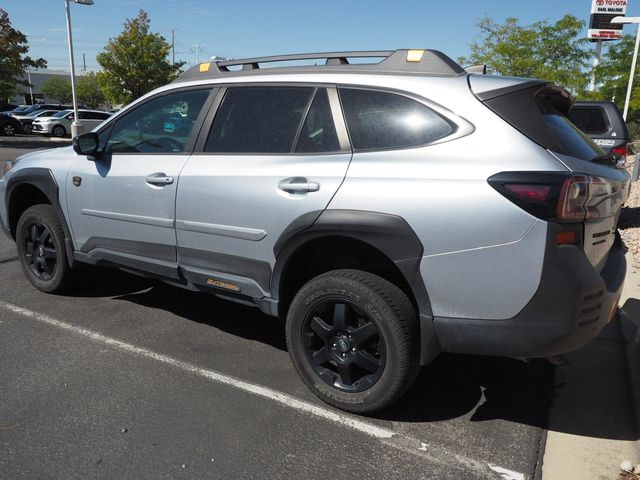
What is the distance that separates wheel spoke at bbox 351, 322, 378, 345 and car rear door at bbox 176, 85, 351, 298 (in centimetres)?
64

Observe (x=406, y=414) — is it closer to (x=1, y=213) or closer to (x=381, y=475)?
(x=381, y=475)

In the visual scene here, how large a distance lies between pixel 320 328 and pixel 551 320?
1207mm

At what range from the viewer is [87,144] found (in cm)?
406

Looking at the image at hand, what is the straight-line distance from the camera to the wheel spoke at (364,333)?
2.86 meters

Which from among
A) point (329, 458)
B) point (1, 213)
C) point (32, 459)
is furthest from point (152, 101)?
point (329, 458)

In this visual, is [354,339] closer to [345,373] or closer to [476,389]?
[345,373]

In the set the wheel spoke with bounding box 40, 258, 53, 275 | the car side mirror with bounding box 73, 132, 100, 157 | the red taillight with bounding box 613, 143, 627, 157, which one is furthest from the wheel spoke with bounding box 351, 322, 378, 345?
the red taillight with bounding box 613, 143, 627, 157

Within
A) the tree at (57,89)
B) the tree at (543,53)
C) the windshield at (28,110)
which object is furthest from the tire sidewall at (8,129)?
the tree at (57,89)

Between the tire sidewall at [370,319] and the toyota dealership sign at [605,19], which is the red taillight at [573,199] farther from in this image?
the toyota dealership sign at [605,19]

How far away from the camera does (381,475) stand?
257 cm

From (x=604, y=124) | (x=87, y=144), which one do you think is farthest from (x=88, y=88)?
(x=87, y=144)

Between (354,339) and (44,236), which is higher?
(44,236)

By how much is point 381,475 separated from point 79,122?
26.4 metres

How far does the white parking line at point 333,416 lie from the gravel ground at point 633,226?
13.1 ft
